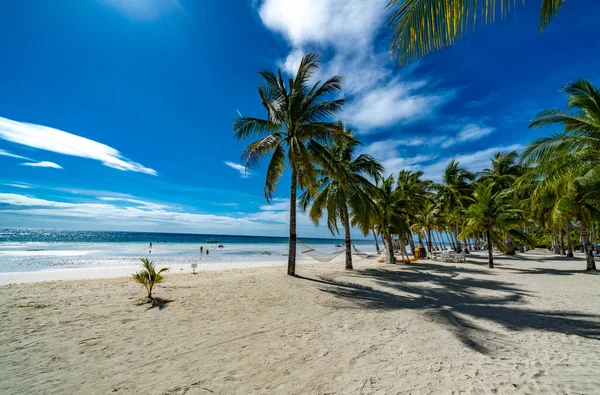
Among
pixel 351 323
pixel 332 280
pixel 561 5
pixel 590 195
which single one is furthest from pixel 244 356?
pixel 590 195

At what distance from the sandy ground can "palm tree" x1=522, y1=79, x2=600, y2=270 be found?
4069 millimetres

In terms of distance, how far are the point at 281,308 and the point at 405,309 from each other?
2843mm

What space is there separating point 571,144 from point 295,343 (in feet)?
37.6

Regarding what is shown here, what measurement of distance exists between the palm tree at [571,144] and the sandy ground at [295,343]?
4069 mm

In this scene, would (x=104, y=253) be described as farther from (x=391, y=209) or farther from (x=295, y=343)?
(x=295, y=343)

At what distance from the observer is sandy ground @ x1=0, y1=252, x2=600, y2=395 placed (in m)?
2.69

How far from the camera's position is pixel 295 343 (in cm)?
374

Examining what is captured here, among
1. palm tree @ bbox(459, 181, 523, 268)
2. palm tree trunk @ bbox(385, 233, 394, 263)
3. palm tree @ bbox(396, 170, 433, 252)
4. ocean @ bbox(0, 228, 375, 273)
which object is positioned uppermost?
palm tree @ bbox(396, 170, 433, 252)

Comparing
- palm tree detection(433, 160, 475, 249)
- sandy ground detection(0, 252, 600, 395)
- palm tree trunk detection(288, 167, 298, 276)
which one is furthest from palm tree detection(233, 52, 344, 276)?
palm tree detection(433, 160, 475, 249)

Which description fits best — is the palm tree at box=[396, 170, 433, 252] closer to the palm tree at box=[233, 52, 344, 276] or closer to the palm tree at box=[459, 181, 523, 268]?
the palm tree at box=[459, 181, 523, 268]

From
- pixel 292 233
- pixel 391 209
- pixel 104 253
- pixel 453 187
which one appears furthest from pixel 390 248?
pixel 104 253

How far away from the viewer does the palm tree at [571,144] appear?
8031 mm

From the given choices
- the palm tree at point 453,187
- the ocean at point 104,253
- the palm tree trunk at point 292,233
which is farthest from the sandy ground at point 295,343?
the palm tree at point 453,187

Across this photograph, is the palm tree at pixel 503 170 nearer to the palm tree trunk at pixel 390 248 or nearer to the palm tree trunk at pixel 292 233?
the palm tree trunk at pixel 390 248
